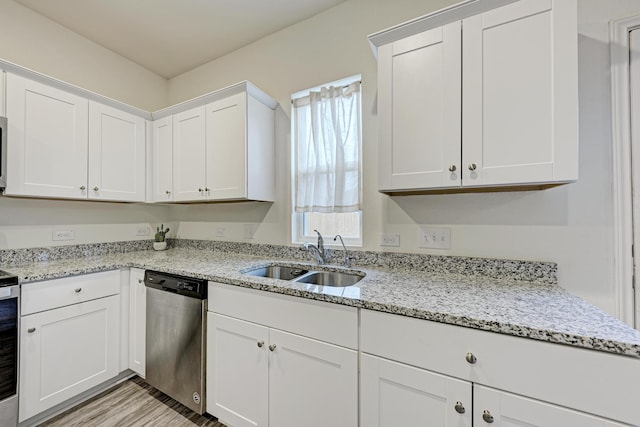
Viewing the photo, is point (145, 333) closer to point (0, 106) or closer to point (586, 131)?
point (0, 106)

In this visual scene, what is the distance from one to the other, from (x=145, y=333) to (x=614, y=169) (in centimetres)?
295

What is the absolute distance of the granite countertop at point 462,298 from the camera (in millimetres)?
810

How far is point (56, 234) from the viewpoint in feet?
6.86

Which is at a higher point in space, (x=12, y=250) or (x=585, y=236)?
(x=585, y=236)

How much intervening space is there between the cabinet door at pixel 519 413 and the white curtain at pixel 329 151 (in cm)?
121

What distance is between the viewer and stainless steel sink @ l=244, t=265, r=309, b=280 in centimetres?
187

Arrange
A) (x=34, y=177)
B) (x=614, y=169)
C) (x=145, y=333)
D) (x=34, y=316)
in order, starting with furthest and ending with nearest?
(x=145, y=333) < (x=34, y=177) < (x=34, y=316) < (x=614, y=169)

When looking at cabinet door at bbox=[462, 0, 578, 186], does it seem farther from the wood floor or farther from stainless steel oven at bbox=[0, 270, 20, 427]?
stainless steel oven at bbox=[0, 270, 20, 427]

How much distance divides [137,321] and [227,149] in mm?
1459

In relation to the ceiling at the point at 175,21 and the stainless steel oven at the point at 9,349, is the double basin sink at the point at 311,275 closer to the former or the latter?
the stainless steel oven at the point at 9,349

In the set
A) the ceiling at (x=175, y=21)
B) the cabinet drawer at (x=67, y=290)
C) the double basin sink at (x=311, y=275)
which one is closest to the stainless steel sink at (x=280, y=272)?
the double basin sink at (x=311, y=275)

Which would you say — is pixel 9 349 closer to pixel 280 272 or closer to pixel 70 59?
pixel 280 272

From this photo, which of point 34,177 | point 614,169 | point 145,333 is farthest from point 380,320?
point 34,177

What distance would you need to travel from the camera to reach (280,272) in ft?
6.46
